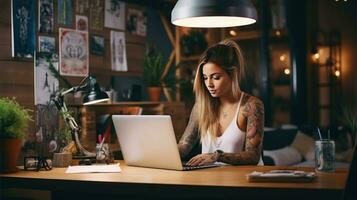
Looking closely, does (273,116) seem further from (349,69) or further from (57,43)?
(57,43)

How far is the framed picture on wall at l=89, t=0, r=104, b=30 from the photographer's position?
189 inches

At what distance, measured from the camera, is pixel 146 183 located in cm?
Result: 229

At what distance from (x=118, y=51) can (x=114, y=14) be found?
0.33 metres

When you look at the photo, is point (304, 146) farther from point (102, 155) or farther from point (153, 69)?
point (102, 155)

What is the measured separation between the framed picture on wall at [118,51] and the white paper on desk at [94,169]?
2.27 m

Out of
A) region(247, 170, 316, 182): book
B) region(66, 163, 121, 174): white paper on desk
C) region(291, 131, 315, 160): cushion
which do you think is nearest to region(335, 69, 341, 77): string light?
region(291, 131, 315, 160): cushion

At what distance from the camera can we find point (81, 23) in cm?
464

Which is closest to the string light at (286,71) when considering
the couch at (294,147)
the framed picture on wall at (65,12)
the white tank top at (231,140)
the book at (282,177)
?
the couch at (294,147)

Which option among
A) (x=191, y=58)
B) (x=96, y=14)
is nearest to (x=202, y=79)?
(x=96, y=14)

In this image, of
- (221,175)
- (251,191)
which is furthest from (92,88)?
(251,191)

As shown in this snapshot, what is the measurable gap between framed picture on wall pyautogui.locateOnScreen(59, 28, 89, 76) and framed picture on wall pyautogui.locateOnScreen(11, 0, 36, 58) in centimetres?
38

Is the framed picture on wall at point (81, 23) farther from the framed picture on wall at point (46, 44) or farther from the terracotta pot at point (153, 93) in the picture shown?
the terracotta pot at point (153, 93)

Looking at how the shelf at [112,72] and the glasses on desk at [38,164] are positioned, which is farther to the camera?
the shelf at [112,72]

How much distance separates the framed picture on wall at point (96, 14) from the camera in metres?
4.80
